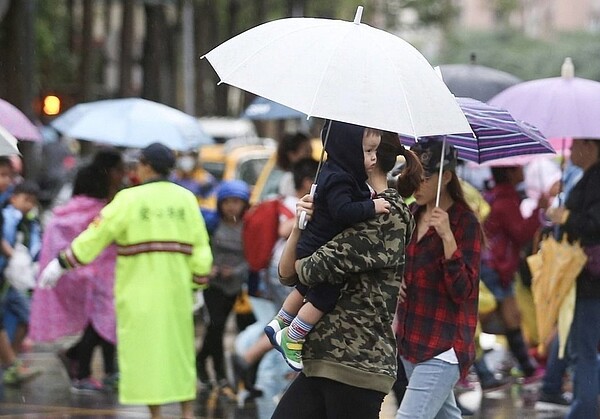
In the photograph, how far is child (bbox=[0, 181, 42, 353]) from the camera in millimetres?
11328

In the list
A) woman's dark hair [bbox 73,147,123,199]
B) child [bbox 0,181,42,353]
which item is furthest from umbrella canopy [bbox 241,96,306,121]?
woman's dark hair [bbox 73,147,123,199]

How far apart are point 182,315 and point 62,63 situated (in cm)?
3223

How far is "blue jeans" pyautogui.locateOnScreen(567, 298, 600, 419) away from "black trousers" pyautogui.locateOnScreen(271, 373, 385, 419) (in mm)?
3022

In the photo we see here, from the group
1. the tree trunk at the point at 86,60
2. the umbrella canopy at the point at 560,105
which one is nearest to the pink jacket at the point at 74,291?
the umbrella canopy at the point at 560,105

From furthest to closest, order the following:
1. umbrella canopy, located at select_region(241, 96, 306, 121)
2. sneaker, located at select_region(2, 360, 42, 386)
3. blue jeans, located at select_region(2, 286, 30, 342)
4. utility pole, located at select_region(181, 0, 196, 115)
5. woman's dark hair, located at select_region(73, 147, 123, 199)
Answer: utility pole, located at select_region(181, 0, 196, 115) < umbrella canopy, located at select_region(241, 96, 306, 121) < blue jeans, located at select_region(2, 286, 30, 342) < sneaker, located at select_region(2, 360, 42, 386) < woman's dark hair, located at select_region(73, 147, 123, 199)

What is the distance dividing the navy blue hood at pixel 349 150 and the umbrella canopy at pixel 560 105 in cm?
255

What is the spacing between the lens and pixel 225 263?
10.8m

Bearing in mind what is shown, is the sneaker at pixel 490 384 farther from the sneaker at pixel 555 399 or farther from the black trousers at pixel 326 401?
the black trousers at pixel 326 401

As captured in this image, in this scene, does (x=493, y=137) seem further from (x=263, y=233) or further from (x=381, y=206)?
(x=263, y=233)

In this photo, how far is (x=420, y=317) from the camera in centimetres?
669

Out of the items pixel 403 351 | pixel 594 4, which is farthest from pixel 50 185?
pixel 594 4

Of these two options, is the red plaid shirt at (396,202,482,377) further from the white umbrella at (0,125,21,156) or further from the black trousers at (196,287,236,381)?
the black trousers at (196,287,236,381)

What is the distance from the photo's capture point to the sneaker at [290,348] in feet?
18.2

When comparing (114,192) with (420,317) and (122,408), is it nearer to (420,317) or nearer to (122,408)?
(122,408)
